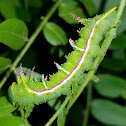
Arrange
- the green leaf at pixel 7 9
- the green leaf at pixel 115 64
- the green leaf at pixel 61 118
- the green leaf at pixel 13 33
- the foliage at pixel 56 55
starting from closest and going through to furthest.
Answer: the green leaf at pixel 61 118, the green leaf at pixel 13 33, the foliage at pixel 56 55, the green leaf at pixel 7 9, the green leaf at pixel 115 64

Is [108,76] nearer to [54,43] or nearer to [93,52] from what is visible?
[54,43]

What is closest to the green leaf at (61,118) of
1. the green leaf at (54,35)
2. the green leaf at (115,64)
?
the green leaf at (54,35)

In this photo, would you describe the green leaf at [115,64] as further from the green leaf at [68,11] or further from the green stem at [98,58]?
the green stem at [98,58]

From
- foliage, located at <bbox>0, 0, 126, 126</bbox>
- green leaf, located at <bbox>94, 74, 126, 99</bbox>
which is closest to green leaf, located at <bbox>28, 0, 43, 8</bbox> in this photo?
foliage, located at <bbox>0, 0, 126, 126</bbox>

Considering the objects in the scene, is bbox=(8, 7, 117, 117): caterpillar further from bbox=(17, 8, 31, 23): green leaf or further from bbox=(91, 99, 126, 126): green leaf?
bbox=(17, 8, 31, 23): green leaf

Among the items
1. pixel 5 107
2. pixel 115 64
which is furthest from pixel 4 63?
pixel 115 64

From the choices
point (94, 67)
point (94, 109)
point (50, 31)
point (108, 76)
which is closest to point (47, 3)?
point (50, 31)

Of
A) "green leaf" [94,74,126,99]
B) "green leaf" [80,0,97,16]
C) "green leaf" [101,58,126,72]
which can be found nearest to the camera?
Answer: "green leaf" [80,0,97,16]
